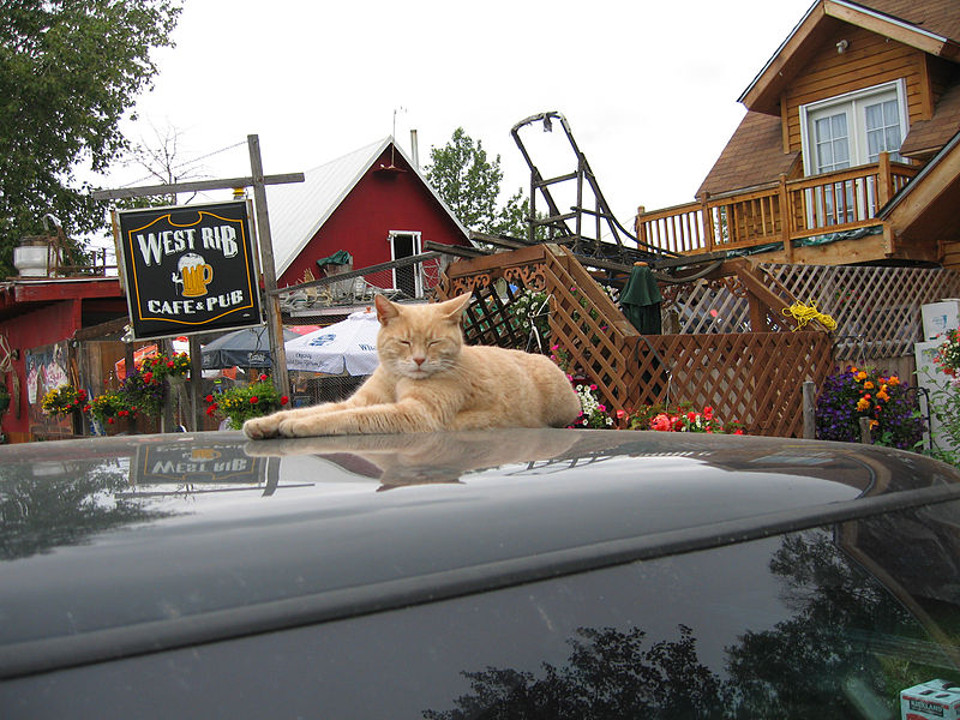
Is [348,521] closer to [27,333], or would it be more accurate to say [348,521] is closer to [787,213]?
[787,213]

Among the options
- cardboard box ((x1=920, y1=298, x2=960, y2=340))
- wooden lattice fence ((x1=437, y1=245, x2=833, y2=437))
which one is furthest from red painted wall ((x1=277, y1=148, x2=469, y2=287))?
cardboard box ((x1=920, y1=298, x2=960, y2=340))

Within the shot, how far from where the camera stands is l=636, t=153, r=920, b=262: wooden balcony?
12727 millimetres

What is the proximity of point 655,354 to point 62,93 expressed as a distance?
20956 millimetres

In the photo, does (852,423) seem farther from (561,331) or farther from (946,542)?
(946,542)

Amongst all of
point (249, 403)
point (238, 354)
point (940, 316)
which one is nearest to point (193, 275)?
point (249, 403)

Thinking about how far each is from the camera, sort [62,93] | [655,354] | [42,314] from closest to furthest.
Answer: [655,354] → [42,314] → [62,93]

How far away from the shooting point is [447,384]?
3.25 m

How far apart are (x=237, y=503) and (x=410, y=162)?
2344 cm

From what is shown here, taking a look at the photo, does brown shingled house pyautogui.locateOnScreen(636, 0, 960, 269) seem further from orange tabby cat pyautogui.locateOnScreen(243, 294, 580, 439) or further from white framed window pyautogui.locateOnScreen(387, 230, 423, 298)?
orange tabby cat pyautogui.locateOnScreen(243, 294, 580, 439)

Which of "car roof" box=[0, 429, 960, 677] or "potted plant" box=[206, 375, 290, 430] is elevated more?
"car roof" box=[0, 429, 960, 677]

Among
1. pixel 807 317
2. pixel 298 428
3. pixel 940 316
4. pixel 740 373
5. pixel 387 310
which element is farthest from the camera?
pixel 940 316

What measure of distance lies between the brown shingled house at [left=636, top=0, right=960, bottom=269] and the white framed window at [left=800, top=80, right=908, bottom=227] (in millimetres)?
19

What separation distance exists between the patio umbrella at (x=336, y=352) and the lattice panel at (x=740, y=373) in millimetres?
4758

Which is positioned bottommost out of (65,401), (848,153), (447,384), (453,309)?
(65,401)
